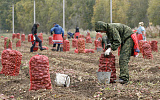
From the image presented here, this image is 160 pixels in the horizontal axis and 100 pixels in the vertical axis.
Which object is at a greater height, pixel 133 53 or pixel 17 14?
pixel 17 14

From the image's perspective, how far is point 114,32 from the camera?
6.42 metres

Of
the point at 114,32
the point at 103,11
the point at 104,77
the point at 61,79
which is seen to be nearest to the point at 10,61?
the point at 61,79

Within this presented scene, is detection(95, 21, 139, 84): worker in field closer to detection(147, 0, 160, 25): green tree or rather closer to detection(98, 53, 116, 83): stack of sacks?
detection(98, 53, 116, 83): stack of sacks

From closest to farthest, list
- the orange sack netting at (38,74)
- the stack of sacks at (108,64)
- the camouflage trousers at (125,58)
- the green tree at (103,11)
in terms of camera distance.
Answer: the orange sack netting at (38,74)
the camouflage trousers at (125,58)
the stack of sacks at (108,64)
the green tree at (103,11)

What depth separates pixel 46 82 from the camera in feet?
18.5

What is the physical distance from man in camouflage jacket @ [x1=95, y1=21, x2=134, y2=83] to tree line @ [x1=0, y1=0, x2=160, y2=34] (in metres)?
40.9

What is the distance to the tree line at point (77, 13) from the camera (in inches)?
1988

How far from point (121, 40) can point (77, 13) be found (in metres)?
53.8

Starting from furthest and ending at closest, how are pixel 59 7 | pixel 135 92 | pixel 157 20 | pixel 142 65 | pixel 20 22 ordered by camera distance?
pixel 20 22, pixel 59 7, pixel 157 20, pixel 142 65, pixel 135 92

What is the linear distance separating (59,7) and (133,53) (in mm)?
50727

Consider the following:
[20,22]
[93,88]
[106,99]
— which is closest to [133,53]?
[93,88]

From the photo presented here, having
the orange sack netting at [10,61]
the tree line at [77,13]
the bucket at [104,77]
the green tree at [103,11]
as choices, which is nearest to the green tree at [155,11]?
the tree line at [77,13]

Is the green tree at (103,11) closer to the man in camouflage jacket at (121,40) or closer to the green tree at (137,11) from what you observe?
the green tree at (137,11)

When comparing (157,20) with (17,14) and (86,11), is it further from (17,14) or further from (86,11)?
(17,14)
